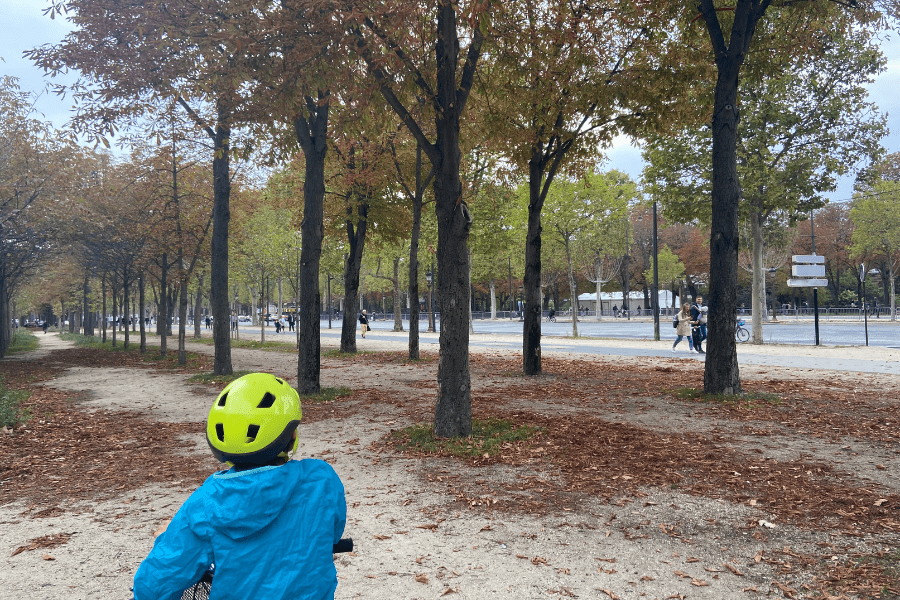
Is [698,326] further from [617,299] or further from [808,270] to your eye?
[617,299]

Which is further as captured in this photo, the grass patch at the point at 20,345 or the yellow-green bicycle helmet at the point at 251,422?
the grass patch at the point at 20,345

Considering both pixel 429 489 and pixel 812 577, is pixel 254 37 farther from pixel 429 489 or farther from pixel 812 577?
pixel 812 577

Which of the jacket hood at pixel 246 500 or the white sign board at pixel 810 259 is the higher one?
the white sign board at pixel 810 259

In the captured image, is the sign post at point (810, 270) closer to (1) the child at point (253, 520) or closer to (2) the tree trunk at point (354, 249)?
(2) the tree trunk at point (354, 249)

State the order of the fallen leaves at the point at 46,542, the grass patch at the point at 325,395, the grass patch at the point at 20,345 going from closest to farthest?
the fallen leaves at the point at 46,542, the grass patch at the point at 325,395, the grass patch at the point at 20,345

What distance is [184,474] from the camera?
6227 millimetres

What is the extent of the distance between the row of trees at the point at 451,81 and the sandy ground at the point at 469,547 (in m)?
2.61

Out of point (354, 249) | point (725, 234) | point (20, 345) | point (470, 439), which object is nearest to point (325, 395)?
point (470, 439)

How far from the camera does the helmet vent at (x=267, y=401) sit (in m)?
1.87

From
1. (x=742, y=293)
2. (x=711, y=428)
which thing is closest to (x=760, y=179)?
(x=711, y=428)

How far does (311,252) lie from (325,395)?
2791 mm

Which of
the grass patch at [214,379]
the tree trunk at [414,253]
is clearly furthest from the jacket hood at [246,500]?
the tree trunk at [414,253]

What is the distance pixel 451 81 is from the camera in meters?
7.17

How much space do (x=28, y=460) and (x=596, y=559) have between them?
22.9 ft
